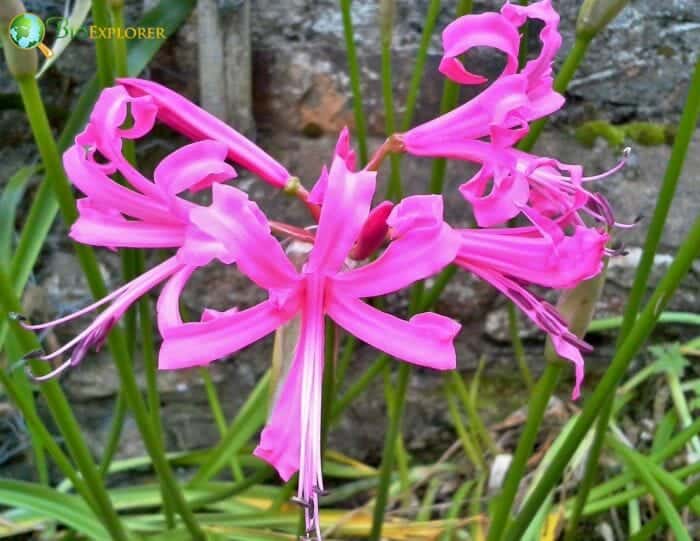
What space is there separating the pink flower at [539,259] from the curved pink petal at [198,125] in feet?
0.47

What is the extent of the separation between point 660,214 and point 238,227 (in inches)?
14.6

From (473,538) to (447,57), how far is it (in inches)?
25.9

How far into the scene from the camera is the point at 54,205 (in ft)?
2.58

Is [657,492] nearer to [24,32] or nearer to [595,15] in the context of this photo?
[595,15]

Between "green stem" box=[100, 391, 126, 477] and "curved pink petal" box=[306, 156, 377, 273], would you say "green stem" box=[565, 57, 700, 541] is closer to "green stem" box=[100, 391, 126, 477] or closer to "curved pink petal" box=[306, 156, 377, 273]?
"curved pink petal" box=[306, 156, 377, 273]

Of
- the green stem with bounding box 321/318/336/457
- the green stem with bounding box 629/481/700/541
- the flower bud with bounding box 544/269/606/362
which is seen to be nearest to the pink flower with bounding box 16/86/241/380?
the green stem with bounding box 321/318/336/457

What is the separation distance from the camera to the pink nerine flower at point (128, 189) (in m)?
0.44

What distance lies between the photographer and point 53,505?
2.76ft

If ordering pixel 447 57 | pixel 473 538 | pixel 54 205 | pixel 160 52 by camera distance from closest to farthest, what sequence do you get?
pixel 447 57 < pixel 54 205 < pixel 473 538 < pixel 160 52

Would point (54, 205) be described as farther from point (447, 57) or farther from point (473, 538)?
point (473, 538)

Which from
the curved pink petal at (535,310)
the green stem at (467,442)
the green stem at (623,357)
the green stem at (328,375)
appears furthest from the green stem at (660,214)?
the green stem at (467,442)

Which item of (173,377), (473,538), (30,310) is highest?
(30,310)

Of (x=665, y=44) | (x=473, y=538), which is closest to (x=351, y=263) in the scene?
(x=473, y=538)

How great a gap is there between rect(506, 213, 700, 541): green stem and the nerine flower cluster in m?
0.05
